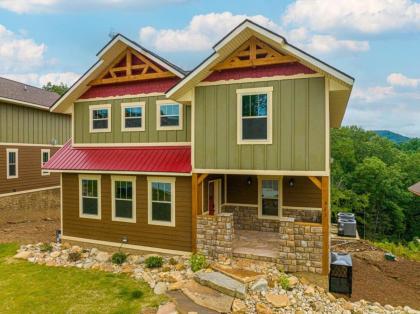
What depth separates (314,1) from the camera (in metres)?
16.1

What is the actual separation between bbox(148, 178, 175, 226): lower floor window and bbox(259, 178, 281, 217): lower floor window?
3.82 meters

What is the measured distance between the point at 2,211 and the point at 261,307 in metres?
14.7

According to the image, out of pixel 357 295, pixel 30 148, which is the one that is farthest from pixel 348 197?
pixel 30 148

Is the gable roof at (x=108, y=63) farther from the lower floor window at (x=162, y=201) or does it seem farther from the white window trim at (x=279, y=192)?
the white window trim at (x=279, y=192)

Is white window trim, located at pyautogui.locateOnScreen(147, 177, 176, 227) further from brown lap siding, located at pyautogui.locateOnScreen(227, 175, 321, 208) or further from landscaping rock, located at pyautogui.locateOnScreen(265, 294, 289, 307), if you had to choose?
landscaping rock, located at pyautogui.locateOnScreen(265, 294, 289, 307)

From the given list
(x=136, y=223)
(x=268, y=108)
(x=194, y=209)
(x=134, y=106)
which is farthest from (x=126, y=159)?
(x=268, y=108)

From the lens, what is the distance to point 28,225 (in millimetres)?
14422

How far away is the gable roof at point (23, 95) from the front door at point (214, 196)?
12.1 meters

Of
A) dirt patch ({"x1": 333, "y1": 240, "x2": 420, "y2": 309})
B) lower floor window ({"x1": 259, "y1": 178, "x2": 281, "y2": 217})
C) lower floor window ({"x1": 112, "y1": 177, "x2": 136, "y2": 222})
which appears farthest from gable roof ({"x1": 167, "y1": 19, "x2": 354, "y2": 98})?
dirt patch ({"x1": 333, "y1": 240, "x2": 420, "y2": 309})

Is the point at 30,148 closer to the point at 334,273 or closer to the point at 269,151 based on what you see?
the point at 269,151

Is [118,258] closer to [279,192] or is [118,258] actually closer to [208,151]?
[208,151]

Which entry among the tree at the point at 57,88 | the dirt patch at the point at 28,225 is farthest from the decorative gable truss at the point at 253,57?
the tree at the point at 57,88

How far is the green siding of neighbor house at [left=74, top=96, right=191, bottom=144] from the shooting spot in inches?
411

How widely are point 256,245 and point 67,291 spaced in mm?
5761
